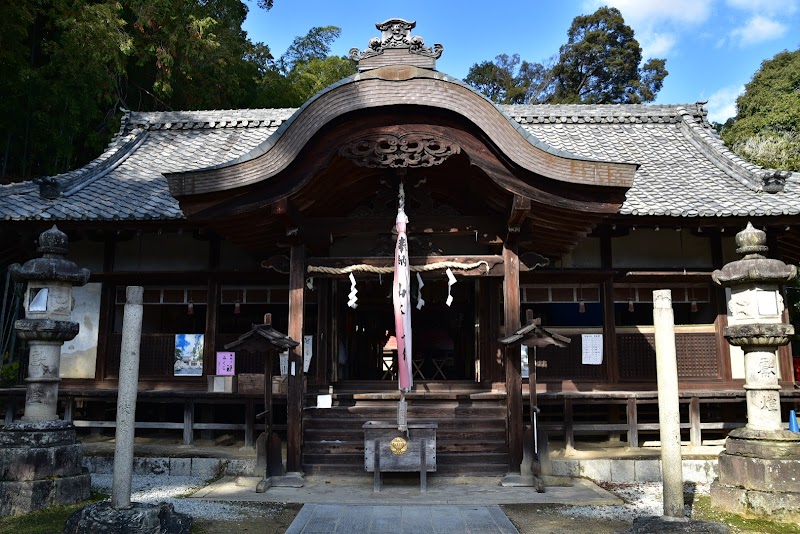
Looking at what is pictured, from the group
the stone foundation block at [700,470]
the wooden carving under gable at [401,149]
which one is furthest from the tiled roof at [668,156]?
the stone foundation block at [700,470]

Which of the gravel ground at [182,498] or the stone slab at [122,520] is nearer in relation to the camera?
the stone slab at [122,520]

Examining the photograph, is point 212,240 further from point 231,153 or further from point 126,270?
point 231,153

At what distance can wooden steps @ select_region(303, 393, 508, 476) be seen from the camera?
8781mm

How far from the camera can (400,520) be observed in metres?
6.62

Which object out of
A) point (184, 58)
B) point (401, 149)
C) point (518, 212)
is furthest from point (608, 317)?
point (184, 58)

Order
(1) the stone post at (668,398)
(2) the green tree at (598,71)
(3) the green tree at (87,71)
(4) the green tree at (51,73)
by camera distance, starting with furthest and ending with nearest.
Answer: (2) the green tree at (598,71) → (3) the green tree at (87,71) → (4) the green tree at (51,73) → (1) the stone post at (668,398)

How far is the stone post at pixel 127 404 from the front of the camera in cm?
568

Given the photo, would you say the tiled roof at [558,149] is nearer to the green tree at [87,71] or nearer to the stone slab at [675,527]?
the green tree at [87,71]

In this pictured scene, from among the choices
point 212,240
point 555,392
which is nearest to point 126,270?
point 212,240

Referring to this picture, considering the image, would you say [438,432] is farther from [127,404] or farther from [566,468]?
[127,404]

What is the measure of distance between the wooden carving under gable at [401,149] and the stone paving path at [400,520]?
4.47 m

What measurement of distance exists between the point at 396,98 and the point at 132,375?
4729 millimetres

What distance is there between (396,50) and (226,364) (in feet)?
21.1

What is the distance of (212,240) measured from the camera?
1140cm
